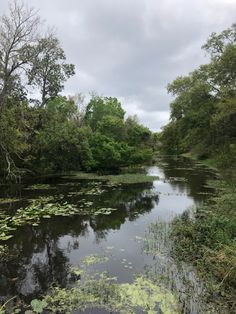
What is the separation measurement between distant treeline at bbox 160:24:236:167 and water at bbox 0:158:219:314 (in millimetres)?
12268

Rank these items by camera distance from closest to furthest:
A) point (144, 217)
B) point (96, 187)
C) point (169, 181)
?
1. point (144, 217)
2. point (96, 187)
3. point (169, 181)

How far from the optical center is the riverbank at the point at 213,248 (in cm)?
566

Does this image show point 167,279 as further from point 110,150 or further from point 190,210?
point 110,150

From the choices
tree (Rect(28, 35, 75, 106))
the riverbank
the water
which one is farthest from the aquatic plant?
tree (Rect(28, 35, 75, 106))

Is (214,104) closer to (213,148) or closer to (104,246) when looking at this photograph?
(213,148)

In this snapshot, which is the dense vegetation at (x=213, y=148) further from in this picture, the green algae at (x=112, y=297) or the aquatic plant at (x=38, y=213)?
the aquatic plant at (x=38, y=213)

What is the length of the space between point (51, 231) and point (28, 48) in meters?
11.3

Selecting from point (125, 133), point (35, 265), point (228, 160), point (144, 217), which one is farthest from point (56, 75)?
point (35, 265)

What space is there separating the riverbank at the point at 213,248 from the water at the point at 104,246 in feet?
0.94

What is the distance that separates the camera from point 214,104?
30891 mm

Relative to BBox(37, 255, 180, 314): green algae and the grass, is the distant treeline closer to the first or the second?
the grass

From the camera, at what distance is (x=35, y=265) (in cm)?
719

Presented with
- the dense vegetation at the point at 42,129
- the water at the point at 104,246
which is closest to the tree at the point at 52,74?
the dense vegetation at the point at 42,129

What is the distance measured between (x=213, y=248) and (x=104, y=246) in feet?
9.59
